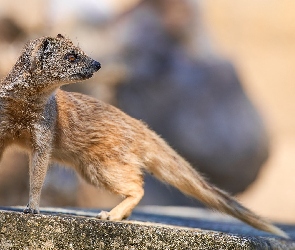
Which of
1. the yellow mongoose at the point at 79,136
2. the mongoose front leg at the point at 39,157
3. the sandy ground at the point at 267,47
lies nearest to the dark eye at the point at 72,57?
the yellow mongoose at the point at 79,136

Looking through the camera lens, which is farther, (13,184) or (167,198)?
(167,198)

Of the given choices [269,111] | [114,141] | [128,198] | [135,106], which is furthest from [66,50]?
[269,111]

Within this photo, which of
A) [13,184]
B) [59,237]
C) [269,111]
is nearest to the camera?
[59,237]

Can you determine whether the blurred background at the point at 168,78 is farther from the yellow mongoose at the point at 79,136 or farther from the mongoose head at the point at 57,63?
the mongoose head at the point at 57,63

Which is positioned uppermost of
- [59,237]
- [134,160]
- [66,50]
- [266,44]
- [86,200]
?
[266,44]

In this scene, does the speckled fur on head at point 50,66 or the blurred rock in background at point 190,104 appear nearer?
the speckled fur on head at point 50,66

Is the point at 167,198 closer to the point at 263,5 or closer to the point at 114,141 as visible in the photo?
the point at 114,141

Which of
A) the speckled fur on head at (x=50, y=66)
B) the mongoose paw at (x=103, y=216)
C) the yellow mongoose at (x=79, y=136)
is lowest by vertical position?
the mongoose paw at (x=103, y=216)

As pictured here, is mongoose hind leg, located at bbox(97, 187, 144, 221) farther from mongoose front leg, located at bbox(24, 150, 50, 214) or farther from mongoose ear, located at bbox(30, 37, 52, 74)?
mongoose ear, located at bbox(30, 37, 52, 74)

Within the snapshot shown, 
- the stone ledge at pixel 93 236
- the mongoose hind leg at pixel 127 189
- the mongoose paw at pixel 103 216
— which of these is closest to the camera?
the stone ledge at pixel 93 236

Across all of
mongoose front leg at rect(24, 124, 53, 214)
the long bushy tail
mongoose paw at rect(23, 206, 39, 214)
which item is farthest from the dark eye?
the long bushy tail
